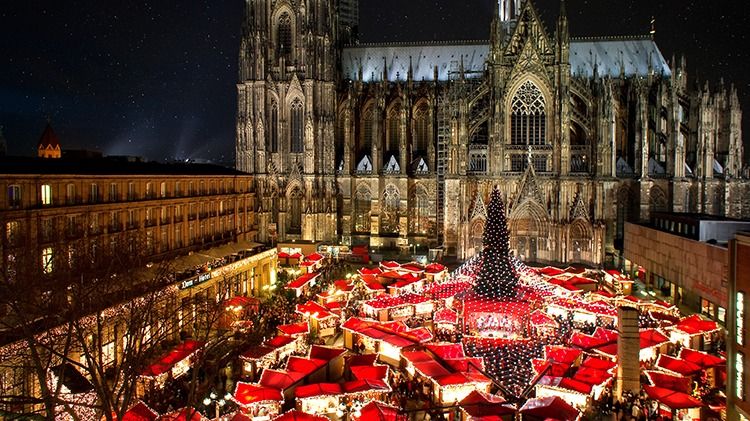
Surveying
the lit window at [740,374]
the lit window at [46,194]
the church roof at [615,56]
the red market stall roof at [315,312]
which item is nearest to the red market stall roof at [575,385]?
the lit window at [740,374]

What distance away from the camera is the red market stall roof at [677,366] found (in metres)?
26.2

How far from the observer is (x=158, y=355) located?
1067 inches

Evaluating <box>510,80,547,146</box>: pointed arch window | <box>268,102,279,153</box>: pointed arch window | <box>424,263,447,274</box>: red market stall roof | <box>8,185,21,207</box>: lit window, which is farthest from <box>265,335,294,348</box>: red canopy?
<box>268,102,279,153</box>: pointed arch window

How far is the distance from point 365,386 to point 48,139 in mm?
52971

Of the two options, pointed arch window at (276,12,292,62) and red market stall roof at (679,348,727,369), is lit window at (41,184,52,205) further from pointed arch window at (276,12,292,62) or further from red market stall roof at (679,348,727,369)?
pointed arch window at (276,12,292,62)

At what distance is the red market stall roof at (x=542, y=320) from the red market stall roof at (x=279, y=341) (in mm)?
13967

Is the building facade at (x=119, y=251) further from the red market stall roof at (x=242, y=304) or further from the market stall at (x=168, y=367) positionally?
the red market stall roof at (x=242, y=304)

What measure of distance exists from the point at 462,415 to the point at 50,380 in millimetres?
15561

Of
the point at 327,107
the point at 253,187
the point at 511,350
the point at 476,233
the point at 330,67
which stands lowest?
the point at 511,350

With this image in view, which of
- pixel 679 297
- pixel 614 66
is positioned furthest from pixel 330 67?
pixel 679 297

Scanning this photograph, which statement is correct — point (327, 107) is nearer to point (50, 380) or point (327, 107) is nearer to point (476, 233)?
point (476, 233)

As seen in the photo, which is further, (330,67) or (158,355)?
(330,67)

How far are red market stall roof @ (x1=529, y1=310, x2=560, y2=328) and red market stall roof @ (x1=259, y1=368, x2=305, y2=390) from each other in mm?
15336

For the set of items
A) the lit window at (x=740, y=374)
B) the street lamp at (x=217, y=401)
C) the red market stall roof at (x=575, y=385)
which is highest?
the lit window at (x=740, y=374)
